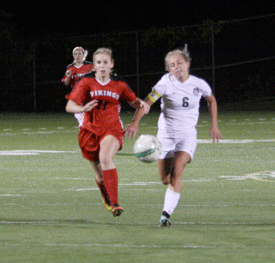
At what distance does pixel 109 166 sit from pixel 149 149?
55 centimetres

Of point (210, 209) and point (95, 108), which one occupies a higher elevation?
point (95, 108)

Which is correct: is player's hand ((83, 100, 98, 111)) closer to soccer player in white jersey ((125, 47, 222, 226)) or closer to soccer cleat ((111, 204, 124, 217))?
soccer player in white jersey ((125, 47, 222, 226))

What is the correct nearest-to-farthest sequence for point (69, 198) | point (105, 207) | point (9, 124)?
point (105, 207), point (69, 198), point (9, 124)

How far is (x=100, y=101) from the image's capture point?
9672 millimetres

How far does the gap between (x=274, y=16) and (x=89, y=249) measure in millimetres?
30223

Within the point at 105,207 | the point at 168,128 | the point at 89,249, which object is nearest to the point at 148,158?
the point at 168,128

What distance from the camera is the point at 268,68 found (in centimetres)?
3641

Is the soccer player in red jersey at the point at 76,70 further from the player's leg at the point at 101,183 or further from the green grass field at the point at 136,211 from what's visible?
the player's leg at the point at 101,183

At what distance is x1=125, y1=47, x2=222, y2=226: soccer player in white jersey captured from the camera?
9281 millimetres

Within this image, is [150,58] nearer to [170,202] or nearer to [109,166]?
[109,166]

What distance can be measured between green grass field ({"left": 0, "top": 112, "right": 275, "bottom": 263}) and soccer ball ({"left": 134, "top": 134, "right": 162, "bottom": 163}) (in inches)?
28.2

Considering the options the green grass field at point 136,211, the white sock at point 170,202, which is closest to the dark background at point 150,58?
the green grass field at point 136,211

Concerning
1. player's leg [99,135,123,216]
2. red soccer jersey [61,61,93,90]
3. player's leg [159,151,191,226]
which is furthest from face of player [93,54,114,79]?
red soccer jersey [61,61,93,90]

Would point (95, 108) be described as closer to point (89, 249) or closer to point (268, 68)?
point (89, 249)
